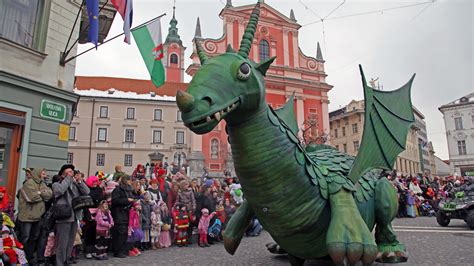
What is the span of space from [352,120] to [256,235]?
4073cm

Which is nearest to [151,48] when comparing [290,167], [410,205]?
[290,167]

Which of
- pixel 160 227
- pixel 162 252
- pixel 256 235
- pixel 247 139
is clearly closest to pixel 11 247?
pixel 162 252

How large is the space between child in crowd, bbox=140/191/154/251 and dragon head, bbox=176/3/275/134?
5.66m

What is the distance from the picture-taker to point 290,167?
2.30 meters

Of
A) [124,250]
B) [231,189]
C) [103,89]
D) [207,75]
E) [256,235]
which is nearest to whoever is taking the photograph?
[207,75]

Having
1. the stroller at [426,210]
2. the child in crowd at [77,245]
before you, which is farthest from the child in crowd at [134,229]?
the stroller at [426,210]

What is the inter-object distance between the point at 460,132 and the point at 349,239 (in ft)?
166

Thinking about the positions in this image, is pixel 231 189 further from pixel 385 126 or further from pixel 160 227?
pixel 385 126

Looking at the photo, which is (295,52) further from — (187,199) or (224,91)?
(224,91)

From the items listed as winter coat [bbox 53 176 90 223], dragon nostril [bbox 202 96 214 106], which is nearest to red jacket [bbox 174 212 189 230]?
winter coat [bbox 53 176 90 223]

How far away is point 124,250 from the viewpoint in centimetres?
633

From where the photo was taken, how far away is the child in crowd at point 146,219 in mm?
7000

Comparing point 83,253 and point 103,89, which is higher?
point 103,89

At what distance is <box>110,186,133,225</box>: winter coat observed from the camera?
20.8 ft
